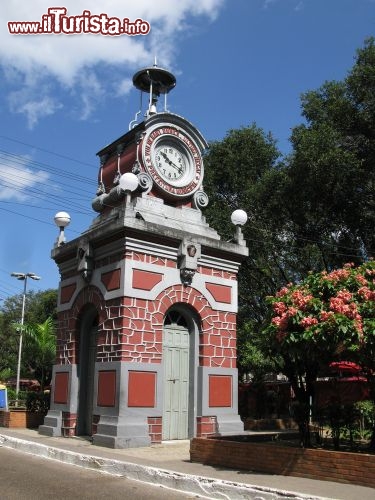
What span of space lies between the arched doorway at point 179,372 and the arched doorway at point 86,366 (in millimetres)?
2197

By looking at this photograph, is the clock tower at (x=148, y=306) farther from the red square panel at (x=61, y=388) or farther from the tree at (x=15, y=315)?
the tree at (x=15, y=315)

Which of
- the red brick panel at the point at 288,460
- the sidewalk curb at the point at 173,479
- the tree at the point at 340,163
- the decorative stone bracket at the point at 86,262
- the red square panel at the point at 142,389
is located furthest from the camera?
the tree at the point at 340,163

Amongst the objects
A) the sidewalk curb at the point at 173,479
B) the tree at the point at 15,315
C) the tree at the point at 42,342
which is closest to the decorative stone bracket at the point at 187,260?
the sidewalk curb at the point at 173,479

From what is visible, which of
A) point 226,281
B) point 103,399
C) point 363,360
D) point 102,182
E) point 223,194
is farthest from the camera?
point 223,194

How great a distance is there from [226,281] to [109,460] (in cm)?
710

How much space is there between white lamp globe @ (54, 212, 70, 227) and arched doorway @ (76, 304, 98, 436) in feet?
9.74

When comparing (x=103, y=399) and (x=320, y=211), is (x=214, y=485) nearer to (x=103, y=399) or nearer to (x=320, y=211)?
(x=103, y=399)

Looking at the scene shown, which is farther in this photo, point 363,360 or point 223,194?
point 223,194

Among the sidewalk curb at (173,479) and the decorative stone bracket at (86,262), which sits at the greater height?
the decorative stone bracket at (86,262)

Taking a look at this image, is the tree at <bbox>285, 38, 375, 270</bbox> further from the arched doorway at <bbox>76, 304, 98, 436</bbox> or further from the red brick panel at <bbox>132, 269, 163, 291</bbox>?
the arched doorway at <bbox>76, 304, 98, 436</bbox>

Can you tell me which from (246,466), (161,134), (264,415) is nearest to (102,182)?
(161,134)

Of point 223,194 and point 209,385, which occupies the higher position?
point 223,194

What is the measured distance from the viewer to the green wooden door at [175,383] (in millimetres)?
14227

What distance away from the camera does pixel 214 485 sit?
8203 millimetres
